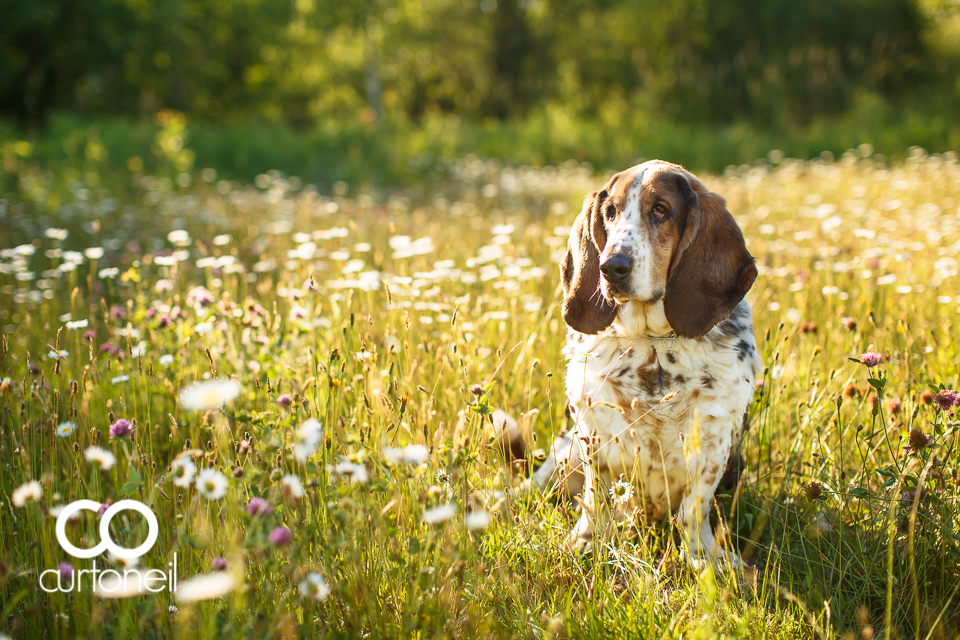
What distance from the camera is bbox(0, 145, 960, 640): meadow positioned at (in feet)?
4.93

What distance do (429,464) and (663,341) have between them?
100 cm

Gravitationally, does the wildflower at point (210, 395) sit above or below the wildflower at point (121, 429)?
above

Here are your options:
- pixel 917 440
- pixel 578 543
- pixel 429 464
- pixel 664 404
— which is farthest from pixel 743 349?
pixel 429 464

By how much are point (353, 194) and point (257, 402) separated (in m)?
8.57

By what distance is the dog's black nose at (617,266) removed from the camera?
2107 mm

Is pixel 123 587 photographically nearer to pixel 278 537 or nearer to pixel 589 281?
pixel 278 537

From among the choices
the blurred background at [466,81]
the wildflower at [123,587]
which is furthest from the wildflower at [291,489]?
the blurred background at [466,81]

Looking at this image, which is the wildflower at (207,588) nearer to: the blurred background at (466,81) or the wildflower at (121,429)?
the wildflower at (121,429)

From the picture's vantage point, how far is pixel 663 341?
228cm

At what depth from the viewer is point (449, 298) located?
11.7ft

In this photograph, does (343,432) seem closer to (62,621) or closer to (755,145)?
(62,621)

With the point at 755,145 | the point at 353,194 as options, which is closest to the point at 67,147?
the point at 353,194

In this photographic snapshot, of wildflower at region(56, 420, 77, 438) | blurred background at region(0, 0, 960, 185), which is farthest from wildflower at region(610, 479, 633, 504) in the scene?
blurred background at region(0, 0, 960, 185)

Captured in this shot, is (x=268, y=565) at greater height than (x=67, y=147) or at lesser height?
→ lesser
